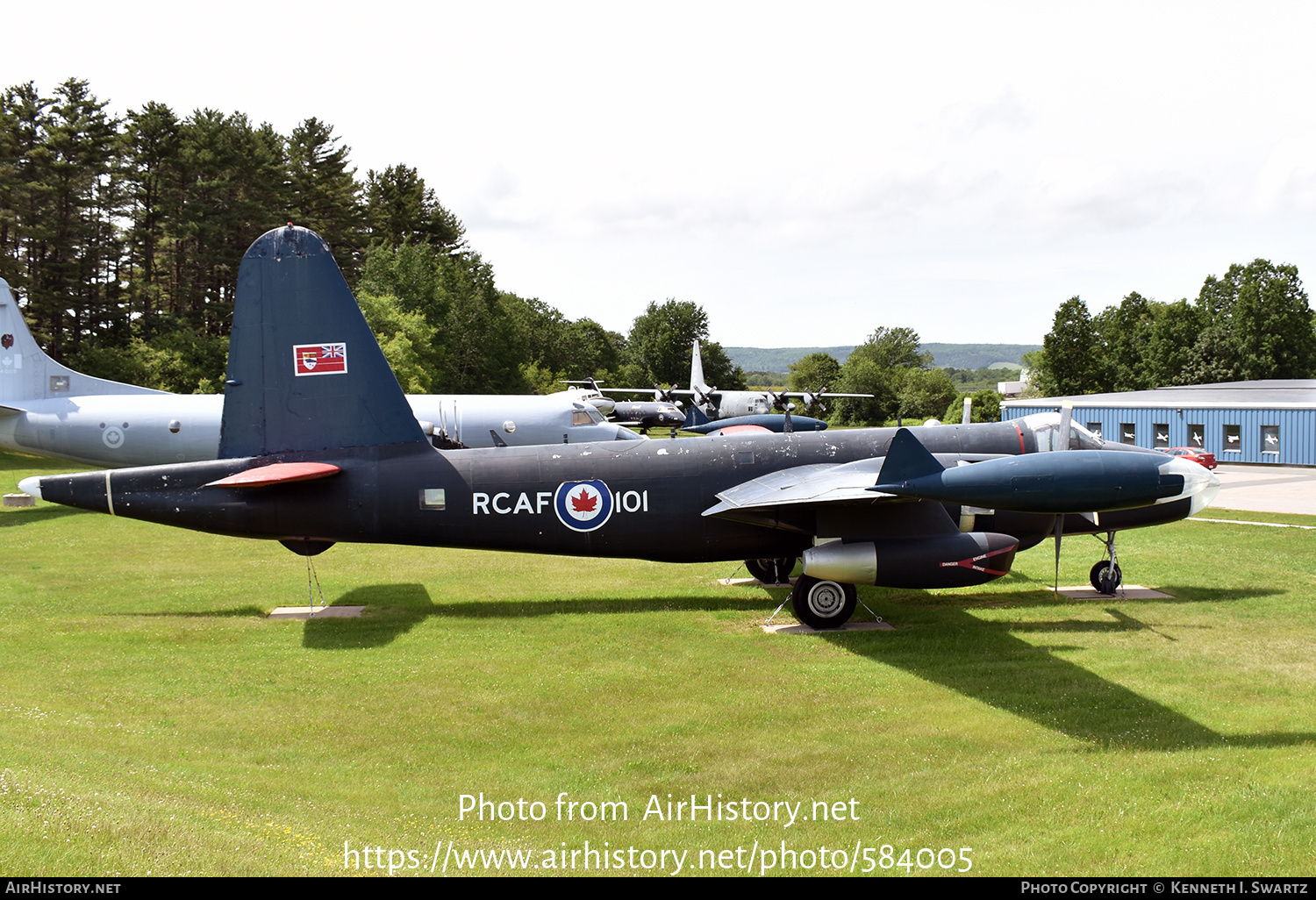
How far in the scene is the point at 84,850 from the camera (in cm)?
597

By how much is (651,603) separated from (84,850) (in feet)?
34.6

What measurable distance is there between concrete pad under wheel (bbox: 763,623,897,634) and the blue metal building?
32.2 m

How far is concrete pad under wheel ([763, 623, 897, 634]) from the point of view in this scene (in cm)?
1402

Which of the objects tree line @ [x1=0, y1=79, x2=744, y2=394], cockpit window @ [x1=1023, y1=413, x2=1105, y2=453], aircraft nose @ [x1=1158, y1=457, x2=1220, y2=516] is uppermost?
tree line @ [x1=0, y1=79, x2=744, y2=394]

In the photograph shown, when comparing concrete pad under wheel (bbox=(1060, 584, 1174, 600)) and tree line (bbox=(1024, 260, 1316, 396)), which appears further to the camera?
tree line (bbox=(1024, 260, 1316, 396))

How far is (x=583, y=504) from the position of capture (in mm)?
14367

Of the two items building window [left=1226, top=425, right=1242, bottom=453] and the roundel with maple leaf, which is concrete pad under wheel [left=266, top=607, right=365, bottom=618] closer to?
the roundel with maple leaf

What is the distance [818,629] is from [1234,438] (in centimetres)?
4210

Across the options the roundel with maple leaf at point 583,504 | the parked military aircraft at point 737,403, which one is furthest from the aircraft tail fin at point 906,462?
the parked military aircraft at point 737,403

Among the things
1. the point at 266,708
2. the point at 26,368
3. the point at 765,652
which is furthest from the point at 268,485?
the point at 26,368

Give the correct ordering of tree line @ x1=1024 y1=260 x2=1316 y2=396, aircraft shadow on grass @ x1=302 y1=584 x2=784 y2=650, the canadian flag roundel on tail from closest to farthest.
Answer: aircraft shadow on grass @ x1=302 y1=584 x2=784 y2=650 < the canadian flag roundel on tail < tree line @ x1=1024 y1=260 x2=1316 y2=396

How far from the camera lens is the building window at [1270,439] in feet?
144

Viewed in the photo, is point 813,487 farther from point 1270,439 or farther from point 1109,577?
point 1270,439

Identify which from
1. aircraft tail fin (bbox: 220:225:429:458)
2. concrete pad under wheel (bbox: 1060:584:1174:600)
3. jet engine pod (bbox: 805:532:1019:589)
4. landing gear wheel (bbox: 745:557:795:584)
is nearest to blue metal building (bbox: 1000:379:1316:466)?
concrete pad under wheel (bbox: 1060:584:1174:600)
